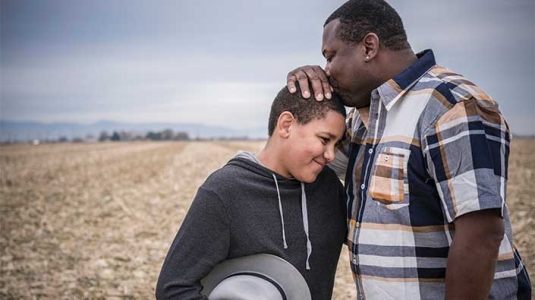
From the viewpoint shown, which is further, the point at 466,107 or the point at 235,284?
the point at 235,284

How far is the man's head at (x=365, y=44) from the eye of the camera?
2230 mm

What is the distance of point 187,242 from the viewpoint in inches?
90.3

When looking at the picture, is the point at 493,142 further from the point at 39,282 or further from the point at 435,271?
the point at 39,282

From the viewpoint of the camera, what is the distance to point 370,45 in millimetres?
2221

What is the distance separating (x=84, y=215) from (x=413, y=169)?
10.7 m

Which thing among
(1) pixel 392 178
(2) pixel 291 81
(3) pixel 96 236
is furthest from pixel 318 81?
(3) pixel 96 236

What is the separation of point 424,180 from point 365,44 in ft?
2.12

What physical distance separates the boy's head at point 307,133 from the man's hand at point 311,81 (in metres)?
0.04

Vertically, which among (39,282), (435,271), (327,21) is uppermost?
(327,21)

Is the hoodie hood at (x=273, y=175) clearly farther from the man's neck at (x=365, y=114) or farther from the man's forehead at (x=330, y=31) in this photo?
the man's forehead at (x=330, y=31)

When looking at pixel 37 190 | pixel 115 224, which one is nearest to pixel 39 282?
pixel 115 224

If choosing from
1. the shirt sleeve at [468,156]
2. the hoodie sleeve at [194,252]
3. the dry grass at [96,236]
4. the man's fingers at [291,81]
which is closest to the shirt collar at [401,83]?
the shirt sleeve at [468,156]

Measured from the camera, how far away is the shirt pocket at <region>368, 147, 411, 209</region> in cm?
203

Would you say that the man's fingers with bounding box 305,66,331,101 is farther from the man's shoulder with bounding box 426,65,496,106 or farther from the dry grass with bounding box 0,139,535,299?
the dry grass with bounding box 0,139,535,299
